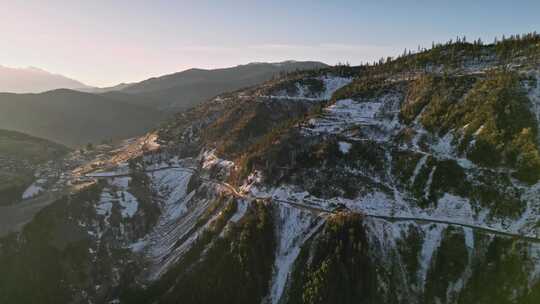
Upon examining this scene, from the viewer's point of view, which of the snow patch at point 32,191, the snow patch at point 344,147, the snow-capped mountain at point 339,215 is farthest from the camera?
the snow patch at point 32,191

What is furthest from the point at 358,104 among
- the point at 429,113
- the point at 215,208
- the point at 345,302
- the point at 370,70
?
the point at 345,302

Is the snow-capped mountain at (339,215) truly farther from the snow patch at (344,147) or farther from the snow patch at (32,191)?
the snow patch at (32,191)

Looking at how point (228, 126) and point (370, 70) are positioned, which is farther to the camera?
point (370, 70)

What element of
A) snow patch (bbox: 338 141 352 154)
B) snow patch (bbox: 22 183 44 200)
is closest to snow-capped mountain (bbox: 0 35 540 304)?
snow patch (bbox: 338 141 352 154)

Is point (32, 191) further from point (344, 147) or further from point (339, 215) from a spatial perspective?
point (344, 147)

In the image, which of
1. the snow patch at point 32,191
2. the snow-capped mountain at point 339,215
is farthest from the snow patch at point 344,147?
the snow patch at point 32,191

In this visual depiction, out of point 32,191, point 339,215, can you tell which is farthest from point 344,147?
point 32,191

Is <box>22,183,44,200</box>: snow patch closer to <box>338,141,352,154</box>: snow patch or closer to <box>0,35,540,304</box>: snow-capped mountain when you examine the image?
<box>0,35,540,304</box>: snow-capped mountain

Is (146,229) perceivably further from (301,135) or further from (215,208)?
(301,135)
